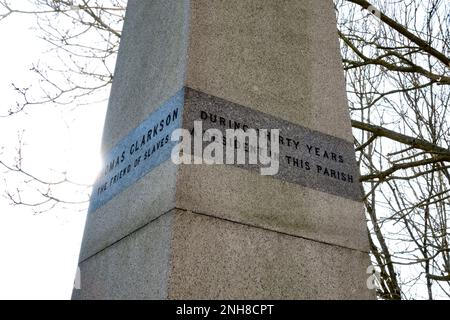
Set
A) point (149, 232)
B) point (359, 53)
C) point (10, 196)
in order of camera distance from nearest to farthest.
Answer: point (149, 232) < point (10, 196) < point (359, 53)

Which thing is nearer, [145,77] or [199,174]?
[199,174]

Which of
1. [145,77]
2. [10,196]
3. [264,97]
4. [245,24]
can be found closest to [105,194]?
[145,77]

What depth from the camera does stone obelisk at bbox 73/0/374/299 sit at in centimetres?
221

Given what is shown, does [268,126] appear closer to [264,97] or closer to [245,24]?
[264,97]

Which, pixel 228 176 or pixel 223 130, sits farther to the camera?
pixel 223 130

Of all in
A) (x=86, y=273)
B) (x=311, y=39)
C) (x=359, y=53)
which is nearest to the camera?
(x=86, y=273)

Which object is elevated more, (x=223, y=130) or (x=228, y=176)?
(x=223, y=130)

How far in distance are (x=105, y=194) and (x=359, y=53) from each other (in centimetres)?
492

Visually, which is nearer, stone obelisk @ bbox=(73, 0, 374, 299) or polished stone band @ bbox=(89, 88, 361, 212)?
stone obelisk @ bbox=(73, 0, 374, 299)

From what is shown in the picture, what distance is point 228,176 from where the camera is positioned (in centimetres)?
245

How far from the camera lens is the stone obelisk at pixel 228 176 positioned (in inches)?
87.2

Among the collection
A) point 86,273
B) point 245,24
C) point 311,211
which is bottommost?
point 86,273

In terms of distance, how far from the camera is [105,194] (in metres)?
3.06

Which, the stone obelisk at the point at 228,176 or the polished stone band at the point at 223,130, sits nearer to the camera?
the stone obelisk at the point at 228,176
